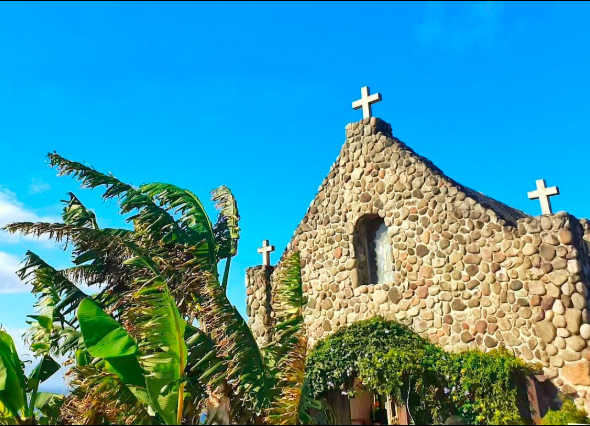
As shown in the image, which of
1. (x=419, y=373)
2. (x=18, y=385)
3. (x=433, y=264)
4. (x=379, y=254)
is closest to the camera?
(x=18, y=385)

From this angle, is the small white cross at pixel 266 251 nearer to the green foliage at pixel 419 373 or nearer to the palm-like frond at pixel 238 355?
the green foliage at pixel 419 373

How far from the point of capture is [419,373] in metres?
9.79

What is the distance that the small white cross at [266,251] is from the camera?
1366 centimetres

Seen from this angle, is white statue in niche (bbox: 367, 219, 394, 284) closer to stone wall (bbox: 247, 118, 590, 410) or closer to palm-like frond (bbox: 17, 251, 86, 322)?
stone wall (bbox: 247, 118, 590, 410)

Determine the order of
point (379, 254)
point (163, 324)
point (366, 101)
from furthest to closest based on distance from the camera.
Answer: point (366, 101) → point (379, 254) → point (163, 324)

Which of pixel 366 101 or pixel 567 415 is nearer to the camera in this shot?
pixel 567 415

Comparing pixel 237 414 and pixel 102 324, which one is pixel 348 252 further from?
pixel 102 324

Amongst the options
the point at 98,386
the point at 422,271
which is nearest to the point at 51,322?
the point at 98,386

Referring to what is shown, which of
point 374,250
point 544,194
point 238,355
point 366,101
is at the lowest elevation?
point 238,355

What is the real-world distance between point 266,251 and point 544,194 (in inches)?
246

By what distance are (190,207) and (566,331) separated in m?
6.68

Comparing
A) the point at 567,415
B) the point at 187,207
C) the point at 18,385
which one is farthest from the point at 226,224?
the point at 567,415

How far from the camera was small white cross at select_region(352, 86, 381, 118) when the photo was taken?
12.6m

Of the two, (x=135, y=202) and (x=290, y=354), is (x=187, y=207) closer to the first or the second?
(x=135, y=202)
